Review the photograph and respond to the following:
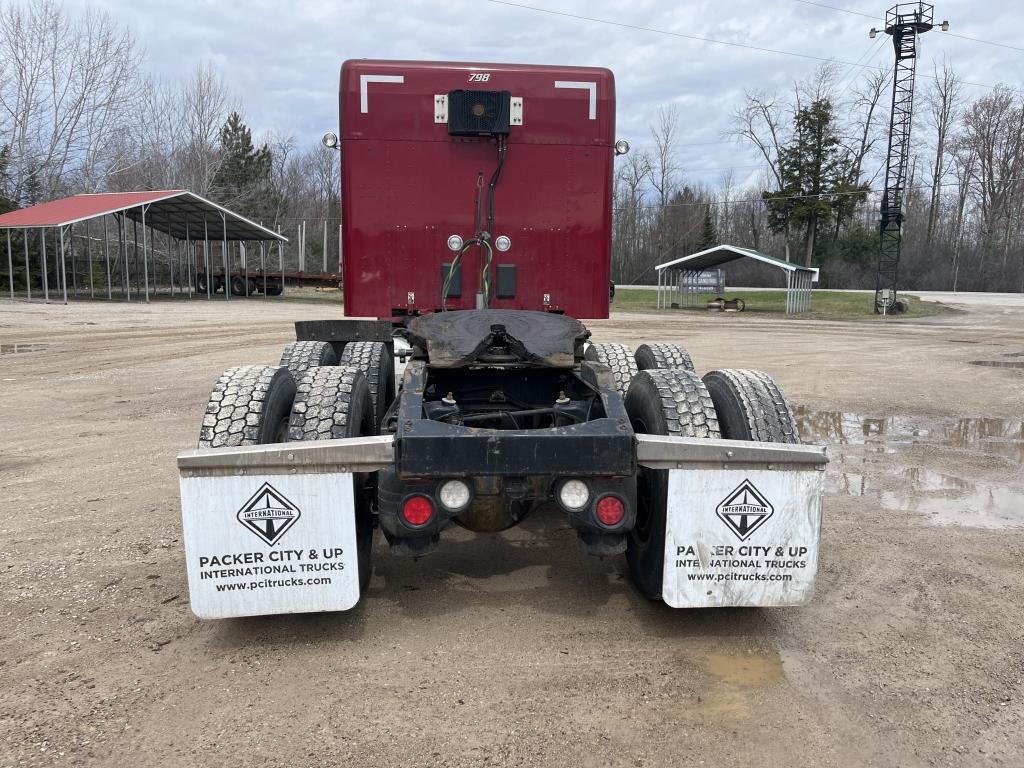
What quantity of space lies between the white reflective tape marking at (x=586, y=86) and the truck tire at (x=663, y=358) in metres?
1.72

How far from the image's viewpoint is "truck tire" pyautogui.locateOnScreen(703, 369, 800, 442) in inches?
148

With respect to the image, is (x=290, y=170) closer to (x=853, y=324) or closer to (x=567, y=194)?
(x=853, y=324)

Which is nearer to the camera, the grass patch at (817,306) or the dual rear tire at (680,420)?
the dual rear tire at (680,420)

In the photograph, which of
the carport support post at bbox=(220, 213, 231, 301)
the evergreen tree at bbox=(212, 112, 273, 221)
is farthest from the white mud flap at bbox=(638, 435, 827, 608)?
the evergreen tree at bbox=(212, 112, 273, 221)

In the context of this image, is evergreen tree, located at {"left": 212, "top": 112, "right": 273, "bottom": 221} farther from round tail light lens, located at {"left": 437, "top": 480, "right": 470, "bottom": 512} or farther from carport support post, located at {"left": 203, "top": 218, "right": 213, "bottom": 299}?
round tail light lens, located at {"left": 437, "top": 480, "right": 470, "bottom": 512}

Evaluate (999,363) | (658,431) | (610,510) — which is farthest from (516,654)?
(999,363)

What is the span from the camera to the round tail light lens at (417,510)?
3.21 meters

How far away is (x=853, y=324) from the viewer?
26734 millimetres

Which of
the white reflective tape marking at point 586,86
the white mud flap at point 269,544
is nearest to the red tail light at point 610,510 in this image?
the white mud flap at point 269,544

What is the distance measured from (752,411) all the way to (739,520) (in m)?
0.68

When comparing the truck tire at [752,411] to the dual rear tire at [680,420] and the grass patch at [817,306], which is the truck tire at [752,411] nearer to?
the dual rear tire at [680,420]

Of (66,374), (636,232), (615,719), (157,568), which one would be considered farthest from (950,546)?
(636,232)

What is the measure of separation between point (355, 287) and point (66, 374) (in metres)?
8.78

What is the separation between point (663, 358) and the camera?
18.6 ft
